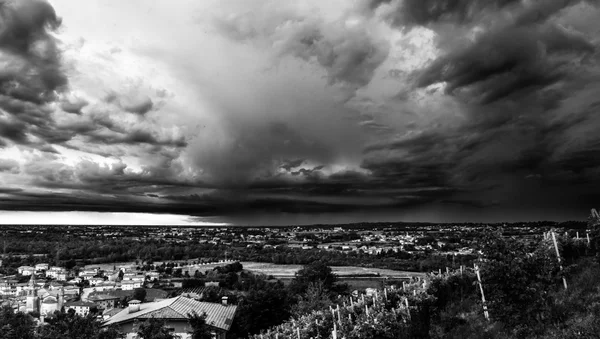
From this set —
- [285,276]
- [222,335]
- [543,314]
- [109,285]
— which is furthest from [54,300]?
[543,314]

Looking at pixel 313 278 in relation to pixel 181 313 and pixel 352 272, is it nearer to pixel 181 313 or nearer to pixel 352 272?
pixel 181 313

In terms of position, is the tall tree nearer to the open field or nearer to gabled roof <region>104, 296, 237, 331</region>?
gabled roof <region>104, 296, 237, 331</region>

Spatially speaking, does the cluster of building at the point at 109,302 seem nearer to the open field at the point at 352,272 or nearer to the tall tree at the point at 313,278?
the tall tree at the point at 313,278

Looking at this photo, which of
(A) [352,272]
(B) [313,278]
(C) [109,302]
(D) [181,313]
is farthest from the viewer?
(A) [352,272]

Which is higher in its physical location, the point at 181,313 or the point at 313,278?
the point at 181,313

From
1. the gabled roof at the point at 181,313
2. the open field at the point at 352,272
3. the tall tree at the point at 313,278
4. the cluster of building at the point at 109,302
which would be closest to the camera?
the gabled roof at the point at 181,313

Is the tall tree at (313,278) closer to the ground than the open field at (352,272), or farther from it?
farther from it

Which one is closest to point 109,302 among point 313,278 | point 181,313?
point 313,278

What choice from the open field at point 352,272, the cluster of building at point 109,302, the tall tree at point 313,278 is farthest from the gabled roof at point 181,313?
the open field at point 352,272

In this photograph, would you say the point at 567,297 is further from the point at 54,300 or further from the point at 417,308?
the point at 54,300
